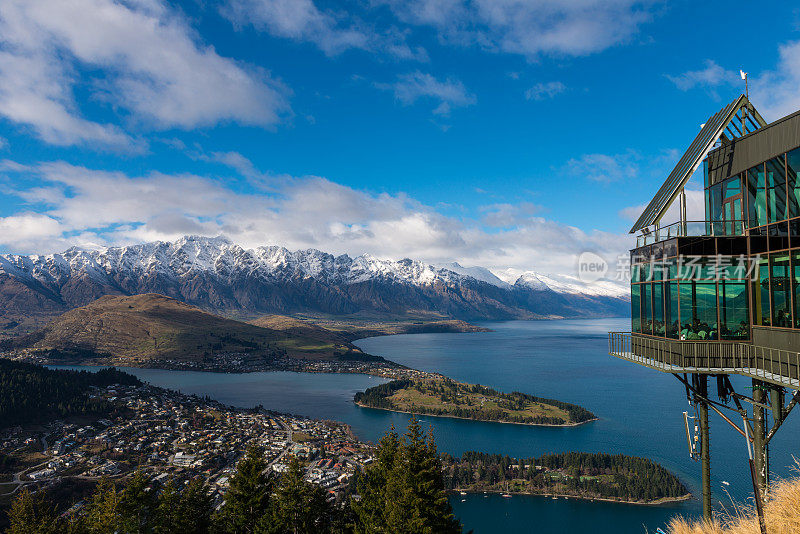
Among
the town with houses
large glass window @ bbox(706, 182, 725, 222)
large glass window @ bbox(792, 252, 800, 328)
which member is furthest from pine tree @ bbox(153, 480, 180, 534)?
the town with houses

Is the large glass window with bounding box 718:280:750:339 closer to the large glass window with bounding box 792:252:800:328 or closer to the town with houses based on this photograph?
the large glass window with bounding box 792:252:800:328

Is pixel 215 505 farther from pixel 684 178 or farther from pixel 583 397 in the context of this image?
pixel 583 397

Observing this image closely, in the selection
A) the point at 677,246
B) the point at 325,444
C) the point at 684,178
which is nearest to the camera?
the point at 677,246

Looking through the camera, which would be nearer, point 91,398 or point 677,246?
point 677,246

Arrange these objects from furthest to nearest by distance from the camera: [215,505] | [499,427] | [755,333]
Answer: [499,427]
[215,505]
[755,333]

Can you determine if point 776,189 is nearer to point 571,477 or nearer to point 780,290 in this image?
point 780,290

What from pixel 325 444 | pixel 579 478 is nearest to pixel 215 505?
pixel 325 444
